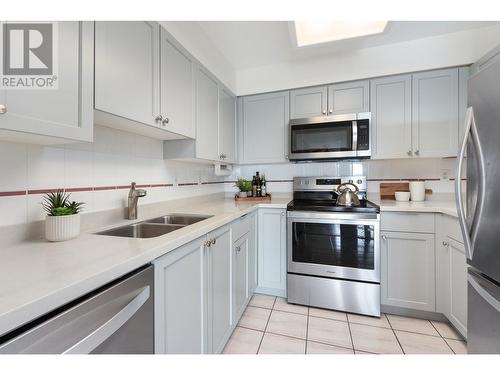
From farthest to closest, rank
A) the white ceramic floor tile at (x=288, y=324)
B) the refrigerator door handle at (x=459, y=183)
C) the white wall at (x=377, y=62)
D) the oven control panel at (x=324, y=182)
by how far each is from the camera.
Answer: the oven control panel at (x=324, y=182), the white wall at (x=377, y=62), the white ceramic floor tile at (x=288, y=324), the refrigerator door handle at (x=459, y=183)

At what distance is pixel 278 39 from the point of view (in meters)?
1.96

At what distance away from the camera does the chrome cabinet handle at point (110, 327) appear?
0.55 metres

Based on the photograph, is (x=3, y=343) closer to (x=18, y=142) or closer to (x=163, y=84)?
(x=18, y=142)

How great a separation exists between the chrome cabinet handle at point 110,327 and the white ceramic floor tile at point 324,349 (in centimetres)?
124

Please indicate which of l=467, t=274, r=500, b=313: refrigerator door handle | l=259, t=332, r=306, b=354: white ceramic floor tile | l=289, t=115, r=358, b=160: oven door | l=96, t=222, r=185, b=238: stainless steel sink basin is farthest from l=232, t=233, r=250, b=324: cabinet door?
l=467, t=274, r=500, b=313: refrigerator door handle

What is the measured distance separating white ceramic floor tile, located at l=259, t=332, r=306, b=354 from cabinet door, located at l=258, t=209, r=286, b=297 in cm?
55

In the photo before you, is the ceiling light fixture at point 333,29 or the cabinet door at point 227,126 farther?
the cabinet door at point 227,126

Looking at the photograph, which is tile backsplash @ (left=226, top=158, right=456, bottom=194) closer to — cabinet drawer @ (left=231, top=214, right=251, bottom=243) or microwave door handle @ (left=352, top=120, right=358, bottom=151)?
microwave door handle @ (left=352, top=120, right=358, bottom=151)

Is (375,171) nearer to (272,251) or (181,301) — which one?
(272,251)

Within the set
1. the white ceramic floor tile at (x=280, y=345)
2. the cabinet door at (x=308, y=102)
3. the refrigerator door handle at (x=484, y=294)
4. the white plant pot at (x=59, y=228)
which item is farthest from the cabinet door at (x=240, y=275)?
the cabinet door at (x=308, y=102)

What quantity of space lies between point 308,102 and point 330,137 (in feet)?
1.52

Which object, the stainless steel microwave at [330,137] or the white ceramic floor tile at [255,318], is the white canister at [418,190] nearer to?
the stainless steel microwave at [330,137]

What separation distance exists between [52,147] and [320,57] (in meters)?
2.33

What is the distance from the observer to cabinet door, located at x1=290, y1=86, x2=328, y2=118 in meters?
2.27
